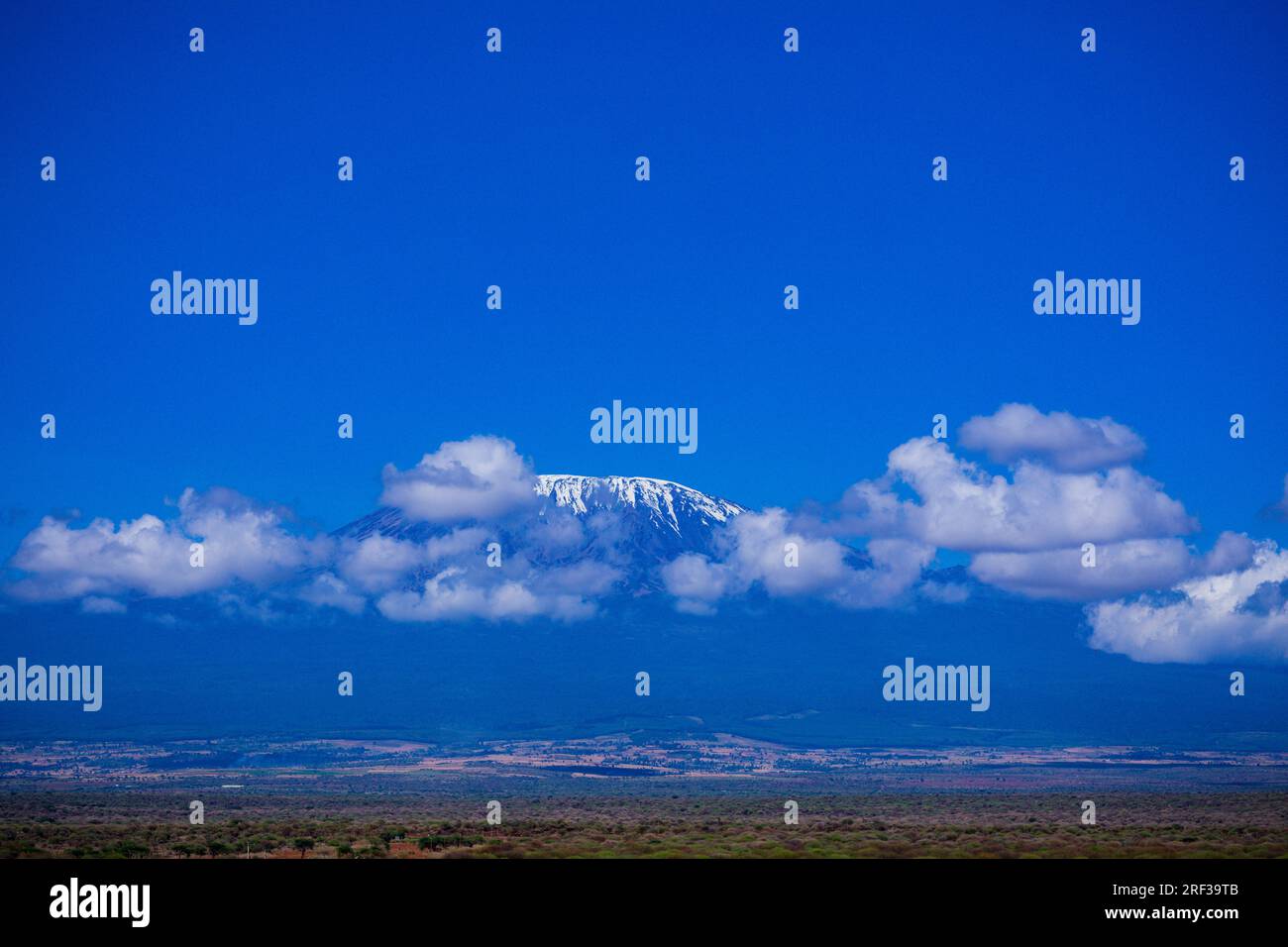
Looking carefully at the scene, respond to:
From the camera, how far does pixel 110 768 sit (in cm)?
14512

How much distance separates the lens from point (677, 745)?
608 feet

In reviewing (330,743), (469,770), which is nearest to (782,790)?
(469,770)
